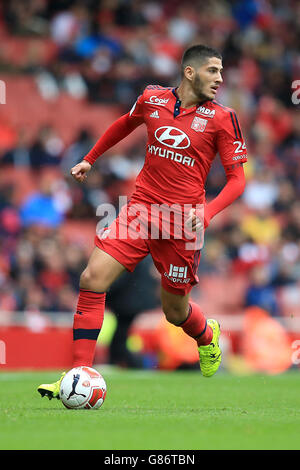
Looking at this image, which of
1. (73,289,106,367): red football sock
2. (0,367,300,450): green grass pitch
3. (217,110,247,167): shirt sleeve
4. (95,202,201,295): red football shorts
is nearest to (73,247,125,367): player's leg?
(73,289,106,367): red football sock

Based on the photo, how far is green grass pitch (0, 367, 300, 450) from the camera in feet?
14.7

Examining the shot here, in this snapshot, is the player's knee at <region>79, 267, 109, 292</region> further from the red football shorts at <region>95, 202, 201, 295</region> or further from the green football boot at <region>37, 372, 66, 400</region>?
the green football boot at <region>37, 372, 66, 400</region>

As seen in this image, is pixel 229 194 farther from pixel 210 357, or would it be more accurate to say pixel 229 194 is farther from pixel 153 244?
pixel 210 357

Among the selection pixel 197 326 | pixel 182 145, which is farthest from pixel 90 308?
pixel 182 145

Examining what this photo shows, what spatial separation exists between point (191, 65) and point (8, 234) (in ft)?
24.4

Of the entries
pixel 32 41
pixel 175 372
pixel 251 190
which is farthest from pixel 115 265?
pixel 32 41

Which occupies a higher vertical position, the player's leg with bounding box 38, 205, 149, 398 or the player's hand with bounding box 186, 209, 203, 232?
the player's hand with bounding box 186, 209, 203, 232

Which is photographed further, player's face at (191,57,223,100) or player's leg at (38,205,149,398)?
player's face at (191,57,223,100)

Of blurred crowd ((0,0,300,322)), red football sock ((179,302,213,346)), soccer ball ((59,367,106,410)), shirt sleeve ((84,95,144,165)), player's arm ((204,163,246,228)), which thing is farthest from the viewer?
blurred crowd ((0,0,300,322))

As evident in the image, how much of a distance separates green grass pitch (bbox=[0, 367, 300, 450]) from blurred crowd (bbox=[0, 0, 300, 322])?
14.5ft

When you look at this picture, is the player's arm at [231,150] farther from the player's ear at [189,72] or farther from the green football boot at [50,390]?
the green football boot at [50,390]

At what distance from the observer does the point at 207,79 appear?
262 inches

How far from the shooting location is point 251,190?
15.8 m

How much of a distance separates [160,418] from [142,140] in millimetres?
10746
